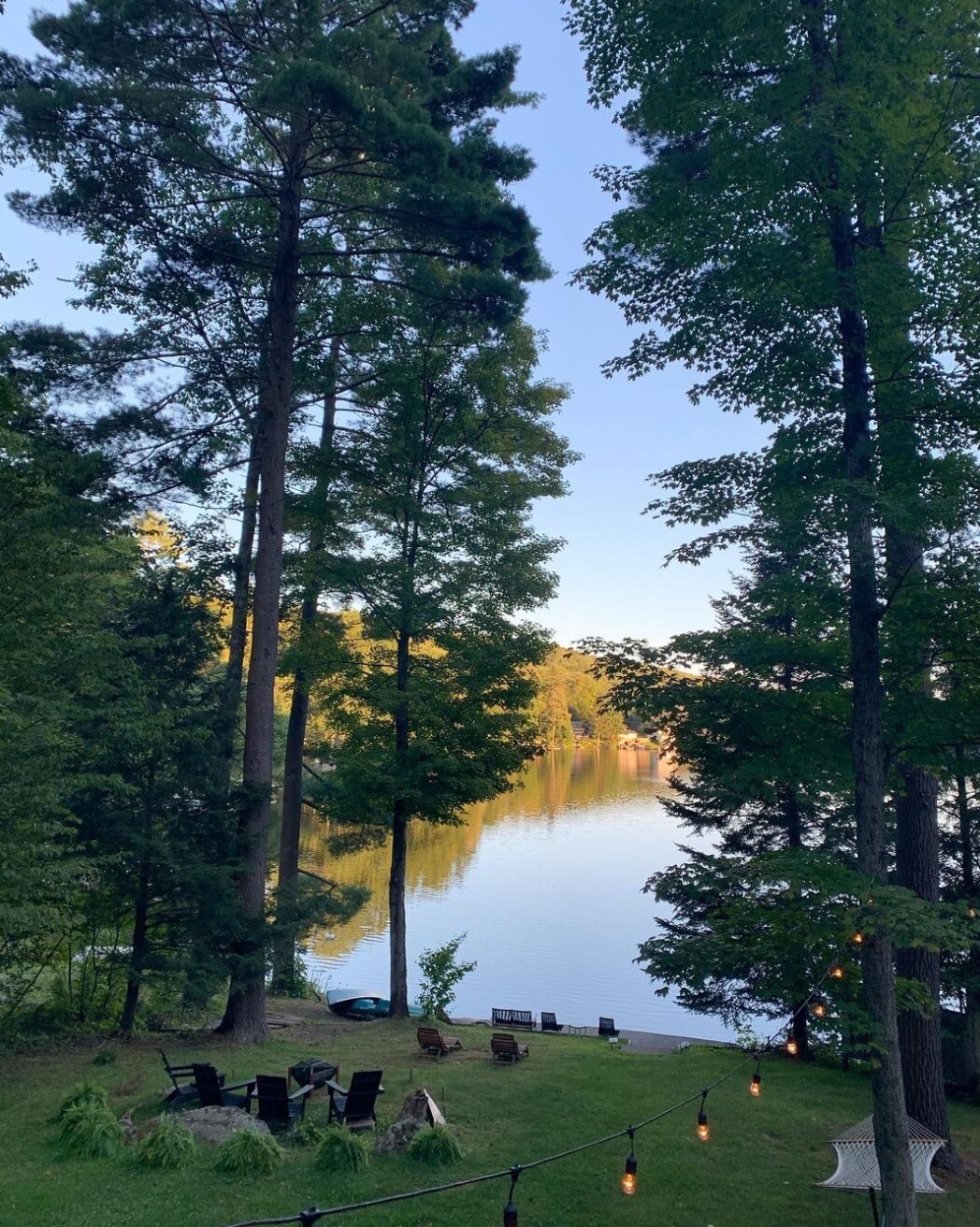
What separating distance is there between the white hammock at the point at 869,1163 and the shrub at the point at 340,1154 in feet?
14.8

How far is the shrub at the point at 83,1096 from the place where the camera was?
8.66m

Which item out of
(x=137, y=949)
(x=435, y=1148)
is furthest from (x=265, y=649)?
(x=435, y=1148)

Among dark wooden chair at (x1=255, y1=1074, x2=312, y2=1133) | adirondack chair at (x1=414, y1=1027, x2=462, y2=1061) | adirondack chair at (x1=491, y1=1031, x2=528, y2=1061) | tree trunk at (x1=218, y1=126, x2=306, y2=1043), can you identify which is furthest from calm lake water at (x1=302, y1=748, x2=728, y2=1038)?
dark wooden chair at (x1=255, y1=1074, x2=312, y2=1133)

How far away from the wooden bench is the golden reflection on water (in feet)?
14.2

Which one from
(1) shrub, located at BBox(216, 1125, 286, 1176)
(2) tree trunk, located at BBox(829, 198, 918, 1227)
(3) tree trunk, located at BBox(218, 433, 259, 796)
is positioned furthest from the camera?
(3) tree trunk, located at BBox(218, 433, 259, 796)

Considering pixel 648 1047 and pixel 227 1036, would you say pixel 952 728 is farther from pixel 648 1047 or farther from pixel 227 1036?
pixel 648 1047

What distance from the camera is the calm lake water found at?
2305cm

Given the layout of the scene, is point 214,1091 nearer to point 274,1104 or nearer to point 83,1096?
point 274,1104

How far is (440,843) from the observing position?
140 ft

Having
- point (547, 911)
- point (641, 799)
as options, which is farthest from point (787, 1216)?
point (641, 799)

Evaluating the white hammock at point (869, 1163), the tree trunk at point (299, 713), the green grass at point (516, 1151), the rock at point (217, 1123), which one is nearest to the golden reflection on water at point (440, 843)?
the tree trunk at point (299, 713)

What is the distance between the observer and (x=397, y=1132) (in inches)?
331

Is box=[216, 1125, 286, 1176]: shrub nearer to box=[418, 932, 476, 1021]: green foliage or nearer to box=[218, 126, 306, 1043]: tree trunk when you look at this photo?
box=[218, 126, 306, 1043]: tree trunk

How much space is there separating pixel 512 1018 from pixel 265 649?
1064 cm
